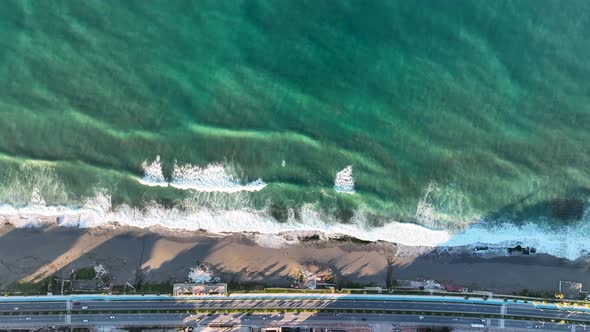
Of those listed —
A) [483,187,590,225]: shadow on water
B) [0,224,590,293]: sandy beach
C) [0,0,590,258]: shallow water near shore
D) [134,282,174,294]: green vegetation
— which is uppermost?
[0,0,590,258]: shallow water near shore

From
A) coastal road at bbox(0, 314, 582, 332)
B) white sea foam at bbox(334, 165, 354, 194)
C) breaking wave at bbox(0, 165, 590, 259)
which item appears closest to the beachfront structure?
coastal road at bbox(0, 314, 582, 332)

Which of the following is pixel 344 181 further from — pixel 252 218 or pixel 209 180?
pixel 209 180

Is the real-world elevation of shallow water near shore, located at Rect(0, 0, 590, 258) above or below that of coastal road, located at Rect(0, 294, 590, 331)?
above

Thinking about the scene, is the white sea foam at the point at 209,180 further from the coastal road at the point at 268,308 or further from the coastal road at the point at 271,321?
the coastal road at the point at 271,321

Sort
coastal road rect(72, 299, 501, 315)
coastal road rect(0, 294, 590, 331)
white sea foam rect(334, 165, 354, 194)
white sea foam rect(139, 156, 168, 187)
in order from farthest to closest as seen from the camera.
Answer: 1. white sea foam rect(334, 165, 354, 194)
2. white sea foam rect(139, 156, 168, 187)
3. coastal road rect(72, 299, 501, 315)
4. coastal road rect(0, 294, 590, 331)

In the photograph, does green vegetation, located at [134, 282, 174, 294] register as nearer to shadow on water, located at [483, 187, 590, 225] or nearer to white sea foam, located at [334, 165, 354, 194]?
white sea foam, located at [334, 165, 354, 194]

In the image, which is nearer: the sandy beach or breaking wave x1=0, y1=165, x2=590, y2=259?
the sandy beach

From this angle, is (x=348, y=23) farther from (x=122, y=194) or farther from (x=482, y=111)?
(x=122, y=194)

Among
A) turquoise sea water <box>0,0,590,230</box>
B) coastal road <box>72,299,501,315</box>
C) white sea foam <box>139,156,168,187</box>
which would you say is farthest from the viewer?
white sea foam <box>139,156,168,187</box>
